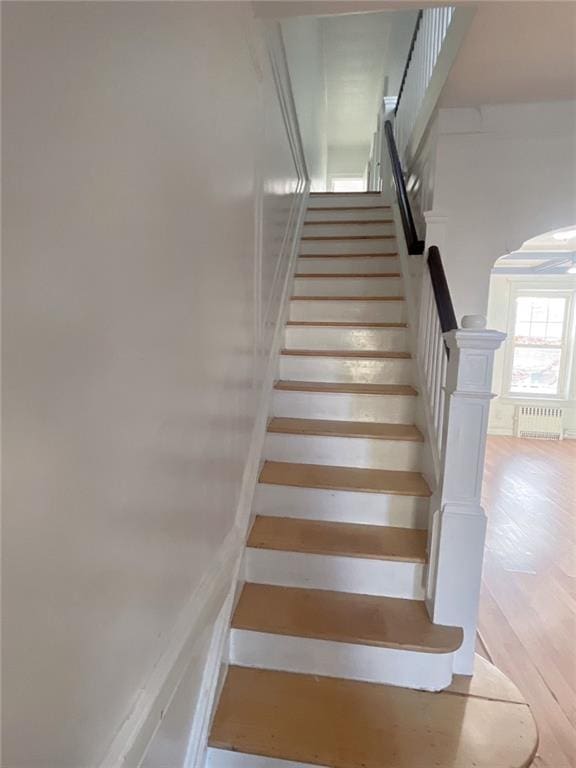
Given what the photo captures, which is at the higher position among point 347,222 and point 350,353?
point 347,222

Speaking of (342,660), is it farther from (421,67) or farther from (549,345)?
(549,345)

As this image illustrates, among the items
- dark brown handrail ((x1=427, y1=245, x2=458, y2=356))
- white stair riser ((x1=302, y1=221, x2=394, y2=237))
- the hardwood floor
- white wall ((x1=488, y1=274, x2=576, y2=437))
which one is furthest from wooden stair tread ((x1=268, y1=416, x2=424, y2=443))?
white wall ((x1=488, y1=274, x2=576, y2=437))

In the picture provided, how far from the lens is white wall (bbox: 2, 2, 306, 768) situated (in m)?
0.49

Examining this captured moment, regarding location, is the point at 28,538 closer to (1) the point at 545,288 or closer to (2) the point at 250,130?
(2) the point at 250,130

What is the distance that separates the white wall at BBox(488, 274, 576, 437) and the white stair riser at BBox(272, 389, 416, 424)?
18.9 feet

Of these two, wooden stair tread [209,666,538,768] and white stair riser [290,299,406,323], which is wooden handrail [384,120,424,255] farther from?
wooden stair tread [209,666,538,768]

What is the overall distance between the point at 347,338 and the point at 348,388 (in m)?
0.43

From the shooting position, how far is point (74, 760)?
0.62 meters

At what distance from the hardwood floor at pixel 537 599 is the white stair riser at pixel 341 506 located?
0.90 metres

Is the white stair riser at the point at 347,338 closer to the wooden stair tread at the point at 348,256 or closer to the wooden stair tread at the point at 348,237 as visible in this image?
the wooden stair tread at the point at 348,256

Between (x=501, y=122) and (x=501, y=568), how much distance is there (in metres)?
2.80

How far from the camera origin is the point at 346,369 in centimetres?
243

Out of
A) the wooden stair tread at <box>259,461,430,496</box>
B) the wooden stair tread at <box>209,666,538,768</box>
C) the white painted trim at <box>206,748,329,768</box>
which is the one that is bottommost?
the white painted trim at <box>206,748,329,768</box>

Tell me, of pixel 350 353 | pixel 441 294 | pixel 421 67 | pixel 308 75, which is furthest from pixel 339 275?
pixel 308 75
